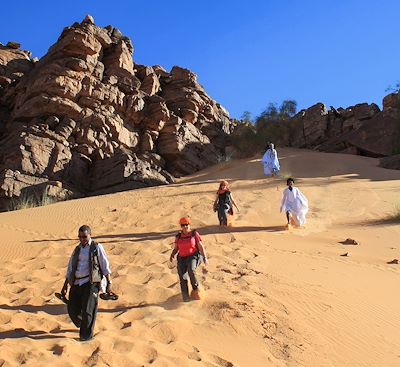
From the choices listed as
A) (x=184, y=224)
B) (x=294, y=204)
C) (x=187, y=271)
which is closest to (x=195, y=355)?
(x=187, y=271)

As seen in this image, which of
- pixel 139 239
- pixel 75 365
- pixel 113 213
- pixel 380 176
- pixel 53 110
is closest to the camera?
→ pixel 75 365

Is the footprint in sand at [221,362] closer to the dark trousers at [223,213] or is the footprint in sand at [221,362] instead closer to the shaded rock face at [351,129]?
the dark trousers at [223,213]

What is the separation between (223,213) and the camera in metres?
12.2

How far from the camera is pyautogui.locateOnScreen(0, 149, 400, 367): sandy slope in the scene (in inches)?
217

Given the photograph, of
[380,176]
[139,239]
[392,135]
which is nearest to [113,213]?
[139,239]

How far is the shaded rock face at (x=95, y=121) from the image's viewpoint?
21984mm

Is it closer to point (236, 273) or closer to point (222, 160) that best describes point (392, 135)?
point (222, 160)

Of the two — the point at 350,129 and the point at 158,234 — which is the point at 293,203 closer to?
the point at 158,234

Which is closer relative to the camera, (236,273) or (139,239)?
(236,273)

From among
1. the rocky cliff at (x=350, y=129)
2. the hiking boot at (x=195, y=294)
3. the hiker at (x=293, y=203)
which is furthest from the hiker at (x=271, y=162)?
the hiking boot at (x=195, y=294)

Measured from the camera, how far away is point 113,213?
14734 millimetres

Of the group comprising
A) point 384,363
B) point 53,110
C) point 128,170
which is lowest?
point 384,363

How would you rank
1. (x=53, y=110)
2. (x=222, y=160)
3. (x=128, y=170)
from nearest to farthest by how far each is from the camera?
(x=128, y=170) < (x=53, y=110) < (x=222, y=160)

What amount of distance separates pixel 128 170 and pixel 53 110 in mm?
5891
